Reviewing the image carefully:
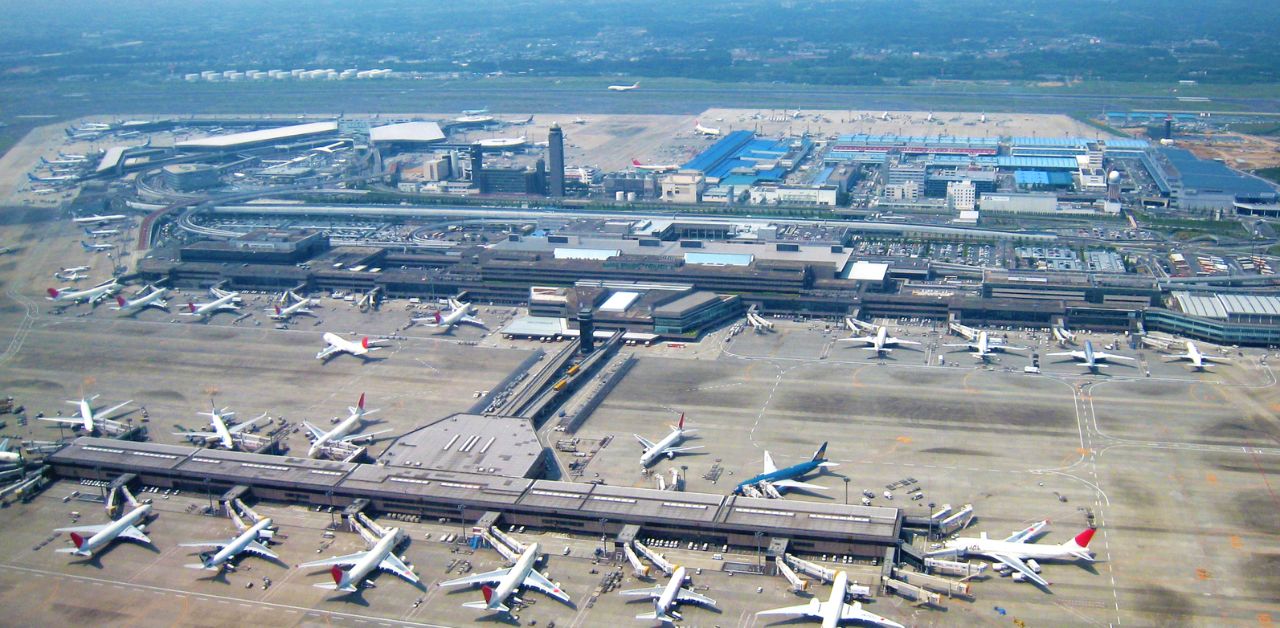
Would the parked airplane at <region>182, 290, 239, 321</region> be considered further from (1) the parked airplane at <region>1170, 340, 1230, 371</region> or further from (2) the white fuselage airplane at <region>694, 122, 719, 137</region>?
(2) the white fuselage airplane at <region>694, 122, 719, 137</region>

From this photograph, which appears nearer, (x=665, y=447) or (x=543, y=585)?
(x=543, y=585)

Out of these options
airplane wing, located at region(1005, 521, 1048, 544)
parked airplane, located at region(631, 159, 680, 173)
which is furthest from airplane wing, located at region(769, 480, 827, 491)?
parked airplane, located at region(631, 159, 680, 173)

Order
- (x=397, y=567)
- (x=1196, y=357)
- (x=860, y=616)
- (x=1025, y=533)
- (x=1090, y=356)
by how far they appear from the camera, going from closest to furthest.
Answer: (x=860, y=616), (x=397, y=567), (x=1025, y=533), (x=1196, y=357), (x=1090, y=356)

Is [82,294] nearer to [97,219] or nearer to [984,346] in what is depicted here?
[97,219]

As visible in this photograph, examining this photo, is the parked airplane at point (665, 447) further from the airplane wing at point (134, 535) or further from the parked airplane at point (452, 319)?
the parked airplane at point (452, 319)

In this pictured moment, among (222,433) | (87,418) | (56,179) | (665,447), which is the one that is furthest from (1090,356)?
(56,179)

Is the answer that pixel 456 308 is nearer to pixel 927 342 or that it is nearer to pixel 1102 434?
pixel 927 342

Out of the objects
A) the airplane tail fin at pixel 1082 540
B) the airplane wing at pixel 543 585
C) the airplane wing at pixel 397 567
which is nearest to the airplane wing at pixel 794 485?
the airplane tail fin at pixel 1082 540

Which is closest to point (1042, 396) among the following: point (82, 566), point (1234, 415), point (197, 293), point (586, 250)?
point (1234, 415)
